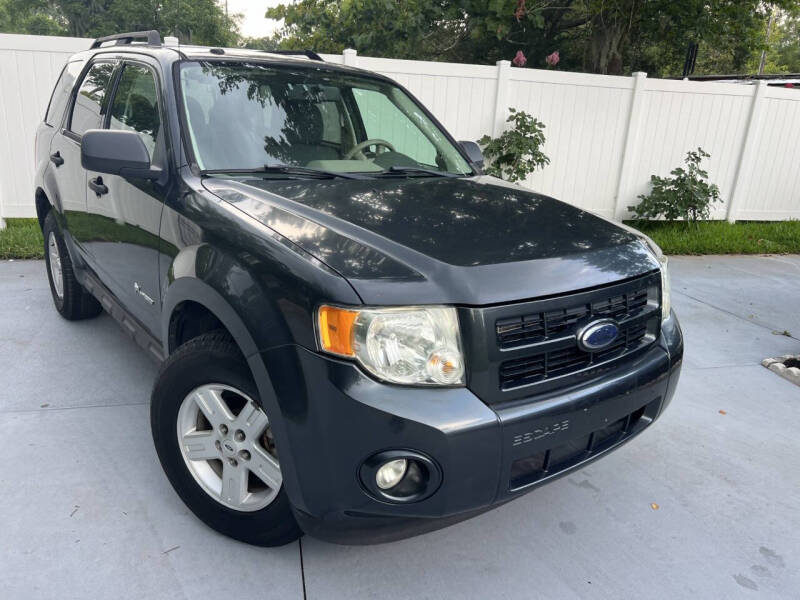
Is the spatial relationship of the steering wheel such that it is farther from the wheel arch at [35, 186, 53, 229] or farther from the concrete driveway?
the wheel arch at [35, 186, 53, 229]

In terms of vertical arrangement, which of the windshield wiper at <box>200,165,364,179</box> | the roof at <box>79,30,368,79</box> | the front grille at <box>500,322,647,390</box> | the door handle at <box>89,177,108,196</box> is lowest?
the front grille at <box>500,322,647,390</box>

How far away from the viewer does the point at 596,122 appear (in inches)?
324

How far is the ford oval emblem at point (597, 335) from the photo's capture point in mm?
2025

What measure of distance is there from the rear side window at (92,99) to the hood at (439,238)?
4.91 feet

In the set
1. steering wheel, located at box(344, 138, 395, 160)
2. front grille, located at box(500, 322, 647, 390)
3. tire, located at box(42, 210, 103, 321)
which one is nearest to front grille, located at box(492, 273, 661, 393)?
front grille, located at box(500, 322, 647, 390)

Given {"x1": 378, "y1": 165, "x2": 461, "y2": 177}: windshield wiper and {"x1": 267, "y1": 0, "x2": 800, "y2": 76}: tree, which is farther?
{"x1": 267, "y1": 0, "x2": 800, "y2": 76}: tree

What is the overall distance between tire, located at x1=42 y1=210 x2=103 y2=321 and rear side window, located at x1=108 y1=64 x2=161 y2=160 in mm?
1232

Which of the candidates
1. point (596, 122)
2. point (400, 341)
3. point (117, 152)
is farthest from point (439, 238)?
point (596, 122)

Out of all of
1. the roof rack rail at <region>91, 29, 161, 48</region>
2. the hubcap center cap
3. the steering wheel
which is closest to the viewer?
the hubcap center cap

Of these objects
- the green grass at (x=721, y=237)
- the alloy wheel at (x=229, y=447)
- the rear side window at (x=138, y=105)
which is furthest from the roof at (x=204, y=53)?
the green grass at (x=721, y=237)

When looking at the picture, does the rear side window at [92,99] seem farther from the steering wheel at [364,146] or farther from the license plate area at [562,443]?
the license plate area at [562,443]

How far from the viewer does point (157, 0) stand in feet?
138

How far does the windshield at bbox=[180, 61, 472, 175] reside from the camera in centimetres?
272

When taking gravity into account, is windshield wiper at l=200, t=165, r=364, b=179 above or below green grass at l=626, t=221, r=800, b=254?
above
